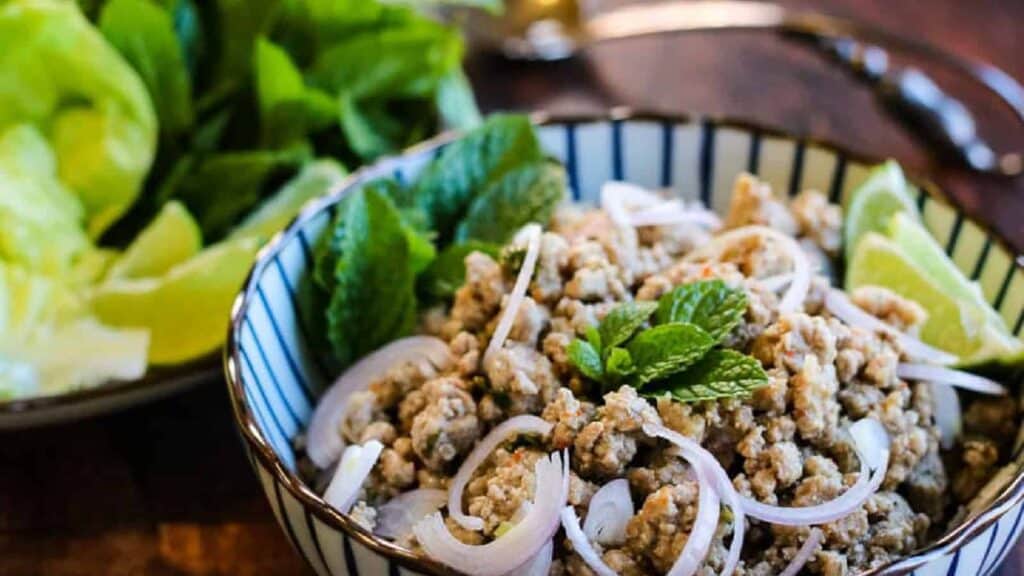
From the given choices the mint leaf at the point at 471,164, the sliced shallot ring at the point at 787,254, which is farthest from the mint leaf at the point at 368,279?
the sliced shallot ring at the point at 787,254

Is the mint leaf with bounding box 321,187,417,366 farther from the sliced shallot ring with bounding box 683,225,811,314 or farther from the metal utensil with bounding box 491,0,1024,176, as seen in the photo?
the metal utensil with bounding box 491,0,1024,176

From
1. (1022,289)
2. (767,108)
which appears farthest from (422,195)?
(767,108)

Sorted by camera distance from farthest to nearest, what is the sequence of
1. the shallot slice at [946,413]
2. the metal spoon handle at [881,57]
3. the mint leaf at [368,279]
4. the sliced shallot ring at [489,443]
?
1. the metal spoon handle at [881,57]
2. the mint leaf at [368,279]
3. the shallot slice at [946,413]
4. the sliced shallot ring at [489,443]

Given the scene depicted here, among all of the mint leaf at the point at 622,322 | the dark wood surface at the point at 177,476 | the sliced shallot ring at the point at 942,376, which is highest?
the mint leaf at the point at 622,322

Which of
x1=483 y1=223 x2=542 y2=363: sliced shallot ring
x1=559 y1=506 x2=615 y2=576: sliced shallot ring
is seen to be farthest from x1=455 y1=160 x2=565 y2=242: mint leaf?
x1=559 y1=506 x2=615 y2=576: sliced shallot ring

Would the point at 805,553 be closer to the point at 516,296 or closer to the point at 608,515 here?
the point at 608,515

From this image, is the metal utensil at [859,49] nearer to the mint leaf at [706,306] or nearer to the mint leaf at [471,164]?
the mint leaf at [471,164]
